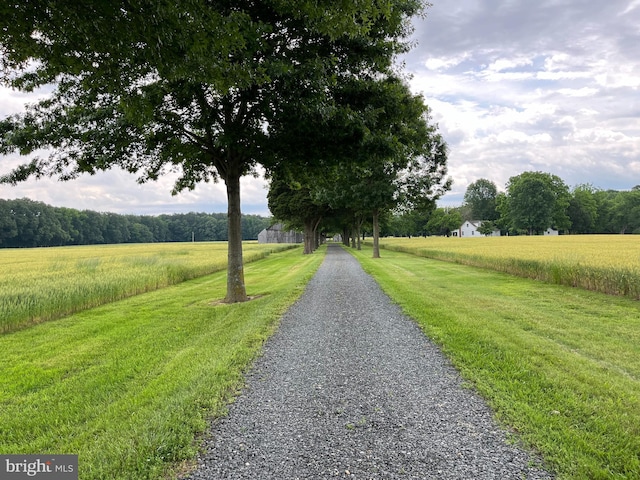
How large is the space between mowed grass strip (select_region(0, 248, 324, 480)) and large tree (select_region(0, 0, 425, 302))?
12.4 ft

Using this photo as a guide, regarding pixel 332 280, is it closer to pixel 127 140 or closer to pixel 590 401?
pixel 127 140

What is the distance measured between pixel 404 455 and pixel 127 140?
34.5 feet

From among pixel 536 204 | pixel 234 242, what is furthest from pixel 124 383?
pixel 536 204

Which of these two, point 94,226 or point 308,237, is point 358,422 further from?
point 94,226

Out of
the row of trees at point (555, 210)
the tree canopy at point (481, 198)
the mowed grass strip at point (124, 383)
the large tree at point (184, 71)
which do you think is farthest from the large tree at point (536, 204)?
the mowed grass strip at point (124, 383)

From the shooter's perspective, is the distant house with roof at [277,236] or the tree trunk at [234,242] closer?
the tree trunk at [234,242]

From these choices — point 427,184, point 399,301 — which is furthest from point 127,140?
point 427,184

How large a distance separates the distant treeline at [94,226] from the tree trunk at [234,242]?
93.2 metres

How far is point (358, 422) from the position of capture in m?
3.73

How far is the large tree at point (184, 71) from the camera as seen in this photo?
14.7 ft

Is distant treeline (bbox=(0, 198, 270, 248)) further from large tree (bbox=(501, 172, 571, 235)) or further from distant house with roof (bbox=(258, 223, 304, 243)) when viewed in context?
large tree (bbox=(501, 172, 571, 235))

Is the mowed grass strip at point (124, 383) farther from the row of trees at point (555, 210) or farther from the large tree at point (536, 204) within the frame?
the large tree at point (536, 204)

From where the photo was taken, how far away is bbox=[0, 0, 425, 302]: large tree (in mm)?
4473

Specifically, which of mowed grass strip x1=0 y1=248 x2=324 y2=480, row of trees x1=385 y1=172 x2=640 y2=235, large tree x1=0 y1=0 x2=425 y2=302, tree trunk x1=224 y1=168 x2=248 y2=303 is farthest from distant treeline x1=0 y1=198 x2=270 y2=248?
mowed grass strip x1=0 y1=248 x2=324 y2=480
